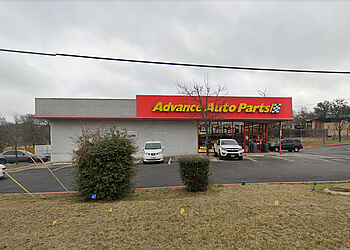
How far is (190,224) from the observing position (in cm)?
403

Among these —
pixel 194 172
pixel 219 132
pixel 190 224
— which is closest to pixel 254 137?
pixel 219 132

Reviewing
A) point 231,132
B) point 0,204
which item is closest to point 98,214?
point 0,204

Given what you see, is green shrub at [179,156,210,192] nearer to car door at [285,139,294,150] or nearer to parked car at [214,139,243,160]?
parked car at [214,139,243,160]

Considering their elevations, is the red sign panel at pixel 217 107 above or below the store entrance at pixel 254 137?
above

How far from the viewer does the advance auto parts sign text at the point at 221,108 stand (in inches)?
734

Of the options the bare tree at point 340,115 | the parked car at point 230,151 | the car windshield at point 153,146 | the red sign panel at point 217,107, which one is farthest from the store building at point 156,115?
the bare tree at point 340,115

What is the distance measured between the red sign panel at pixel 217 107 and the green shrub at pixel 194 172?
11691mm

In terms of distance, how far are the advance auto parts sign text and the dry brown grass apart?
1342 centimetres

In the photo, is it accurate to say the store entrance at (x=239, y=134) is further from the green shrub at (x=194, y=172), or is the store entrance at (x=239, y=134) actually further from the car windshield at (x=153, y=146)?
the green shrub at (x=194, y=172)

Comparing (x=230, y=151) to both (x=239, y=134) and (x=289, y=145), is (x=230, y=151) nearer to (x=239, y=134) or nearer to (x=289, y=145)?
(x=239, y=134)

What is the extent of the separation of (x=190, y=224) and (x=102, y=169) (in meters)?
3.14

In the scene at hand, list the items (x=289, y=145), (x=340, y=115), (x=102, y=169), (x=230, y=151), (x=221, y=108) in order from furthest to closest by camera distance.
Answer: (x=340, y=115)
(x=289, y=145)
(x=221, y=108)
(x=230, y=151)
(x=102, y=169)

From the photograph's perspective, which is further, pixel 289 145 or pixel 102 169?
pixel 289 145

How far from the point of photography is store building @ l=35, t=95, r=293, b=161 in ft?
59.7
